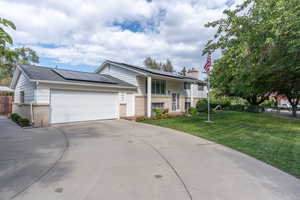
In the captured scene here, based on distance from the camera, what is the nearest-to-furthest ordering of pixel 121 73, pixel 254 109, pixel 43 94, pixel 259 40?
pixel 259 40
pixel 43 94
pixel 121 73
pixel 254 109

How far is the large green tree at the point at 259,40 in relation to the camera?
596cm

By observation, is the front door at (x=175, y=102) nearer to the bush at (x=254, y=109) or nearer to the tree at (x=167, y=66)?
the bush at (x=254, y=109)

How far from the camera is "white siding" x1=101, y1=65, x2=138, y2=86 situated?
13.6 meters

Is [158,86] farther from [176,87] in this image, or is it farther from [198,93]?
[198,93]

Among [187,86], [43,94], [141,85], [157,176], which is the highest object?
[187,86]

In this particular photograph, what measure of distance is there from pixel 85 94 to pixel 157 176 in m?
8.91

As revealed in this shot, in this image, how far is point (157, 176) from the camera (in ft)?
10.7

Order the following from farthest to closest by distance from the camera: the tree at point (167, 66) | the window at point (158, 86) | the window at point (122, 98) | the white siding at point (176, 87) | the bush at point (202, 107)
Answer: the tree at point (167, 66) → the bush at point (202, 107) → the white siding at point (176, 87) → the window at point (158, 86) → the window at point (122, 98)

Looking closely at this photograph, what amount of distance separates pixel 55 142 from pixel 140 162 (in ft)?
12.4

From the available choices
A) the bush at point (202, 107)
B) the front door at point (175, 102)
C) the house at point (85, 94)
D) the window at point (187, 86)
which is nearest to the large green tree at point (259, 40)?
the house at point (85, 94)

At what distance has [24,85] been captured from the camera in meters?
10.8

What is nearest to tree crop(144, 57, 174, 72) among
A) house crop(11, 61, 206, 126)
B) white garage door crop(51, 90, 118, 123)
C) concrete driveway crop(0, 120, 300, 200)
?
house crop(11, 61, 206, 126)

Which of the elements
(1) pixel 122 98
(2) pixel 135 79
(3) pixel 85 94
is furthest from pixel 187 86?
(3) pixel 85 94

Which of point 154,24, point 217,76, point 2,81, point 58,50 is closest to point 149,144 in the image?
point 217,76
